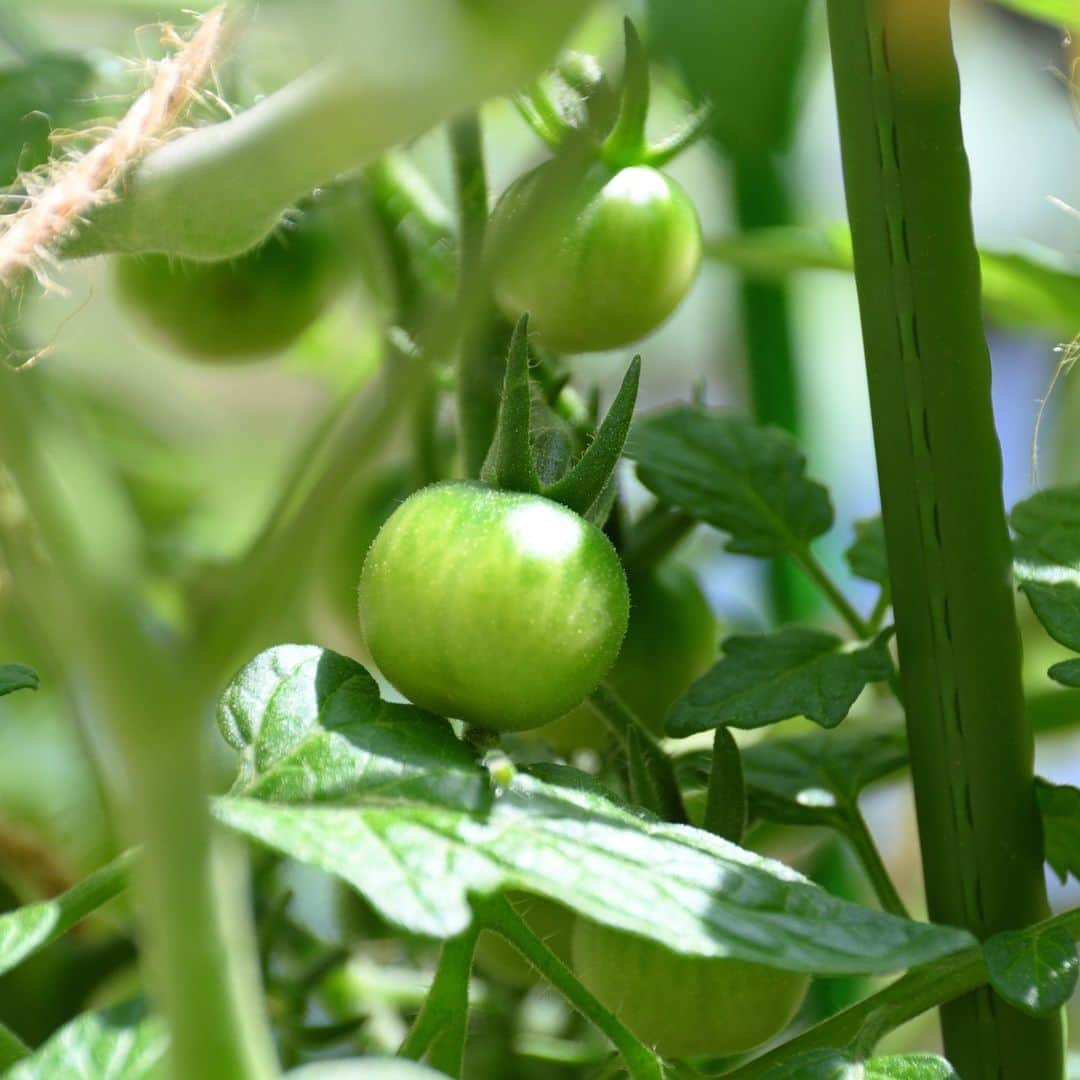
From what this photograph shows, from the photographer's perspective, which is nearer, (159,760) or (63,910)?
(159,760)

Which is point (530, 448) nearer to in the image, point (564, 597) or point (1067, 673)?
point (564, 597)

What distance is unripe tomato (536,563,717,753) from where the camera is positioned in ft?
1.46

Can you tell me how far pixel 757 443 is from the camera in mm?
471

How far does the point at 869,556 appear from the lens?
0.45 meters

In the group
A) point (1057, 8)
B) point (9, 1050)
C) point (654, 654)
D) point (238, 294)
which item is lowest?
point (9, 1050)

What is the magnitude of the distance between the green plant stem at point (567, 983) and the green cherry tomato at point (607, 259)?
Result: 0.15 metres

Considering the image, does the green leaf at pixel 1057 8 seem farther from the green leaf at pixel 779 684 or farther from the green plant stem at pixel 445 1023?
the green plant stem at pixel 445 1023

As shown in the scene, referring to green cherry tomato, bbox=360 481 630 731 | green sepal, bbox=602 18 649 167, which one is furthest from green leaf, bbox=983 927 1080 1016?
green sepal, bbox=602 18 649 167

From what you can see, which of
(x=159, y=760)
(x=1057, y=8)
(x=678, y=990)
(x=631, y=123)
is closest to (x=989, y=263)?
(x=1057, y=8)

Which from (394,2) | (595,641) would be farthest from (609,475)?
(394,2)

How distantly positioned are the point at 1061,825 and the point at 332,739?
0.61 ft

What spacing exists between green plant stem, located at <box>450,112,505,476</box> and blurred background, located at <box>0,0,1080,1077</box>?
2 centimetres

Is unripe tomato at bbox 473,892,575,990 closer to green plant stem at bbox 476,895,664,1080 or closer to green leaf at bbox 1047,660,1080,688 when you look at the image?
green plant stem at bbox 476,895,664,1080

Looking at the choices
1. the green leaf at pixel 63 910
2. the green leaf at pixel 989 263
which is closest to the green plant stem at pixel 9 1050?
the green leaf at pixel 63 910
